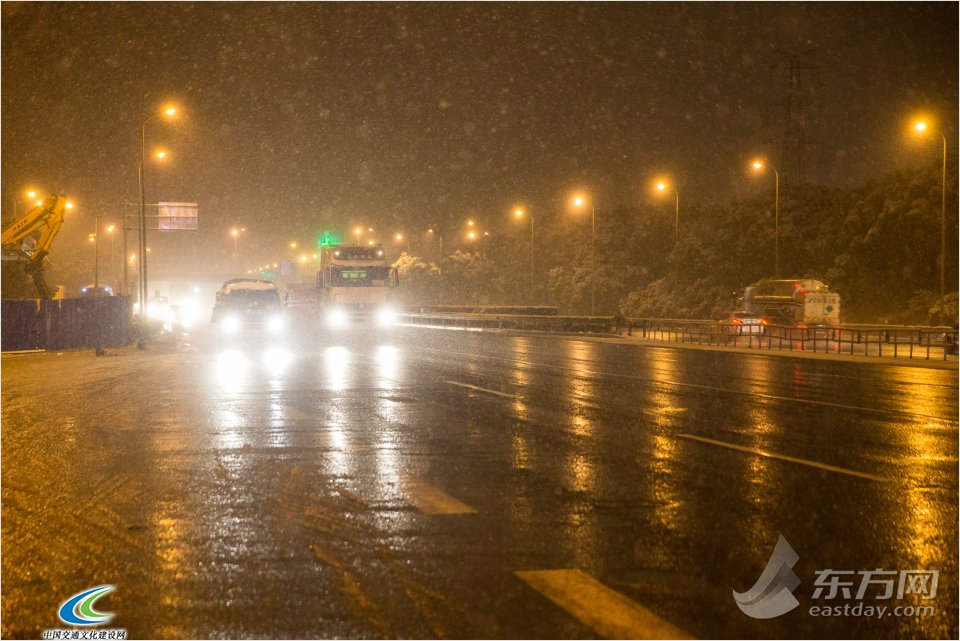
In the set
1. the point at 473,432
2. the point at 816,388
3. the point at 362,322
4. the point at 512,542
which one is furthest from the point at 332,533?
the point at 362,322

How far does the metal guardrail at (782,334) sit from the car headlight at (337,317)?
973 centimetres

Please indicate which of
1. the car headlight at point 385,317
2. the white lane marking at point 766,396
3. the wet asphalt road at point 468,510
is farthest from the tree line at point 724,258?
the wet asphalt road at point 468,510

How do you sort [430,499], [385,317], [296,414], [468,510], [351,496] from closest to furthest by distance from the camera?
[468,510] < [430,499] < [351,496] < [296,414] < [385,317]

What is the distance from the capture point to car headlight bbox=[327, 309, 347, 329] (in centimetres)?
5144

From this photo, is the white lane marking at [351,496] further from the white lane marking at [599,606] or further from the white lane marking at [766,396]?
the white lane marking at [766,396]

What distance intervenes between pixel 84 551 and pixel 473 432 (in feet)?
21.5

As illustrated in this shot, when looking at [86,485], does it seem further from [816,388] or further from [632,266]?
[632,266]

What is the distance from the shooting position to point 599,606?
5.40 metres

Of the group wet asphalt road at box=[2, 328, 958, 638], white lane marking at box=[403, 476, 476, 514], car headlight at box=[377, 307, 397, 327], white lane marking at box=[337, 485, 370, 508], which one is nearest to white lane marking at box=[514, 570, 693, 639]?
wet asphalt road at box=[2, 328, 958, 638]

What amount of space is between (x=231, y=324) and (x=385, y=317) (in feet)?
35.9

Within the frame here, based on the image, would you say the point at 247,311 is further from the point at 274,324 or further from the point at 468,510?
the point at 468,510

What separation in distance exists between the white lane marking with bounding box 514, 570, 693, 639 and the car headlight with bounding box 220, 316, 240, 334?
1489 inches

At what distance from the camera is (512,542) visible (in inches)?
269

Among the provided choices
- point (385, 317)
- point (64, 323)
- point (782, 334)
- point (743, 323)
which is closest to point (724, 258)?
point (385, 317)
